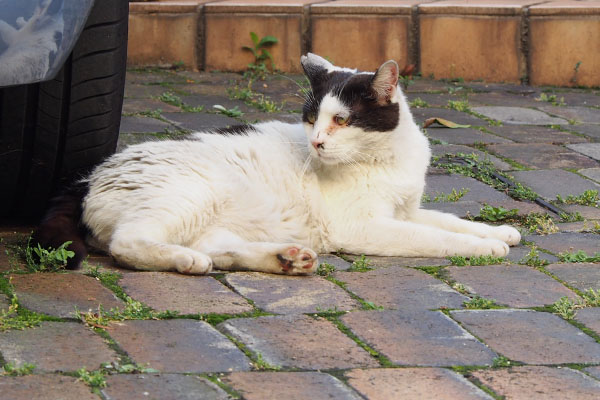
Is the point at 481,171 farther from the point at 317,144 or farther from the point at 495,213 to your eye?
the point at 317,144

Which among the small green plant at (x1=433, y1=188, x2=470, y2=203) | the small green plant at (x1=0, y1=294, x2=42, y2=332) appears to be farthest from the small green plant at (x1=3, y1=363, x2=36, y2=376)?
the small green plant at (x1=433, y1=188, x2=470, y2=203)

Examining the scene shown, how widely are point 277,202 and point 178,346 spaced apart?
55.9 inches

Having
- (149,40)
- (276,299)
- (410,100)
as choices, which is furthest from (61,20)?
(149,40)

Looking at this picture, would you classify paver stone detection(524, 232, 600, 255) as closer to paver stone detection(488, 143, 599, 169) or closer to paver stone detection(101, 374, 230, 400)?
paver stone detection(488, 143, 599, 169)

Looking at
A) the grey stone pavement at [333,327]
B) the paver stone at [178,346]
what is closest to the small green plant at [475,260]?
the grey stone pavement at [333,327]

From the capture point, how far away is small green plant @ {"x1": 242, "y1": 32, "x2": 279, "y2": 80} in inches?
303

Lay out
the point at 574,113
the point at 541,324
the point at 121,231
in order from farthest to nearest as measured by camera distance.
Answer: the point at 574,113
the point at 121,231
the point at 541,324

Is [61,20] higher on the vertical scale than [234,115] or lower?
higher

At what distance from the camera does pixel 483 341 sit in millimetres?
2816

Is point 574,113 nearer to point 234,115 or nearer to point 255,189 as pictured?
point 234,115

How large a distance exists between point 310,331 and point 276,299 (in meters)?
0.33

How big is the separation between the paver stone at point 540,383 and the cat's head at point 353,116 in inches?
61.0

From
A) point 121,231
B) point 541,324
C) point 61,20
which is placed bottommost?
point 541,324

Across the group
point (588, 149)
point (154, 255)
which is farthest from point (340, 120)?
point (588, 149)
